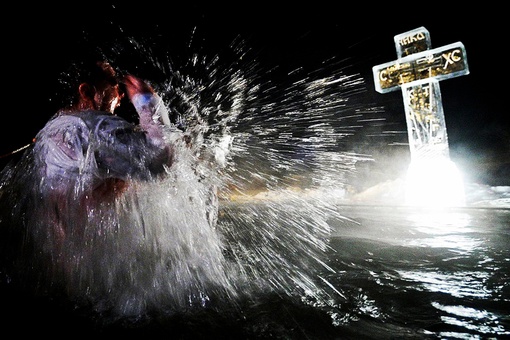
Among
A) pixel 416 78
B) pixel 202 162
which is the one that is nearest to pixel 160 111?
pixel 202 162

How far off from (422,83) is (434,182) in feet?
11.0

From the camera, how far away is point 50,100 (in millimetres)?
7273

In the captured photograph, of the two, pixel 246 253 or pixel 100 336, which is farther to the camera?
pixel 246 253

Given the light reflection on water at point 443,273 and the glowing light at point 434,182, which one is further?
the glowing light at point 434,182

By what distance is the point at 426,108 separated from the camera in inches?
371

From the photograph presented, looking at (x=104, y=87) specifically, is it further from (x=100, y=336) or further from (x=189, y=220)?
(x=100, y=336)

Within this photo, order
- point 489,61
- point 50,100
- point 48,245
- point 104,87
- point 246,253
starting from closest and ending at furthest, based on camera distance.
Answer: point 48,245
point 104,87
point 246,253
point 50,100
point 489,61

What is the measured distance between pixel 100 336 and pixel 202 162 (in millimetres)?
1679

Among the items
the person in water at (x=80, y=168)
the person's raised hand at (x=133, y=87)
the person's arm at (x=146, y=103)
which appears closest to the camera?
the person in water at (x=80, y=168)

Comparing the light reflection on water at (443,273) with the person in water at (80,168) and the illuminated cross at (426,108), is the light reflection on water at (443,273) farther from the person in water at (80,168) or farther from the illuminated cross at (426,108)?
the illuminated cross at (426,108)

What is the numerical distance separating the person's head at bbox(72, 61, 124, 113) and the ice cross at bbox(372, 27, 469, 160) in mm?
9728

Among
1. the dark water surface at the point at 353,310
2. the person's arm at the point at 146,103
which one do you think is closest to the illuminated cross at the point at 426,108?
the dark water surface at the point at 353,310

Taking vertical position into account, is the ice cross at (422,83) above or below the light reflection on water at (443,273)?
above

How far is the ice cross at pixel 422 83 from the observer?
9016mm
